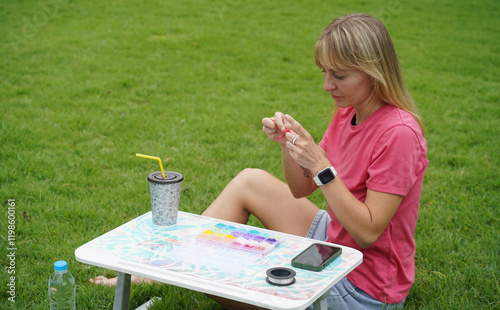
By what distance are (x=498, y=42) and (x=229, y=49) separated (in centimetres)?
421

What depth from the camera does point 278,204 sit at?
112 inches

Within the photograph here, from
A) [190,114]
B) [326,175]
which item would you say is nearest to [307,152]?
[326,175]

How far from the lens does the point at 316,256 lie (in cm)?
204

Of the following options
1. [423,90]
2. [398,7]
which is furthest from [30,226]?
[398,7]

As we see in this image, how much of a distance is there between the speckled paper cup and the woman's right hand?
1.42 feet

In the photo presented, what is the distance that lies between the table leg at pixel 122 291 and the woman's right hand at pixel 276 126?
33.6 inches

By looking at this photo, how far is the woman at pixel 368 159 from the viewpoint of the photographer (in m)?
2.17

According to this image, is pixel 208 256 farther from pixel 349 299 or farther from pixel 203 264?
pixel 349 299

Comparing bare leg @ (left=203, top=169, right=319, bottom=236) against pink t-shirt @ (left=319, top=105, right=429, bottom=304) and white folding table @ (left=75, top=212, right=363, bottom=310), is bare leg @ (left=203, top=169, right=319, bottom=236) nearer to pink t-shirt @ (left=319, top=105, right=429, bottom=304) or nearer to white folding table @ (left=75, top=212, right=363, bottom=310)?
pink t-shirt @ (left=319, top=105, right=429, bottom=304)

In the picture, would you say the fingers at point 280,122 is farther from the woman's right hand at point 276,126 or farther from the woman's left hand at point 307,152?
the woman's left hand at point 307,152

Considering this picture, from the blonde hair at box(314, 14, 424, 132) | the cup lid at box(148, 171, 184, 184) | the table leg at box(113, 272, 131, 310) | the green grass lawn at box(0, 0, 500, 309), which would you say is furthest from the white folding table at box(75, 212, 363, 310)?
the blonde hair at box(314, 14, 424, 132)

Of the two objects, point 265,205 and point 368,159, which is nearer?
point 368,159

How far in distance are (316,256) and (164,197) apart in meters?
0.68

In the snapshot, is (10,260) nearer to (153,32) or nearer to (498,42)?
(153,32)
